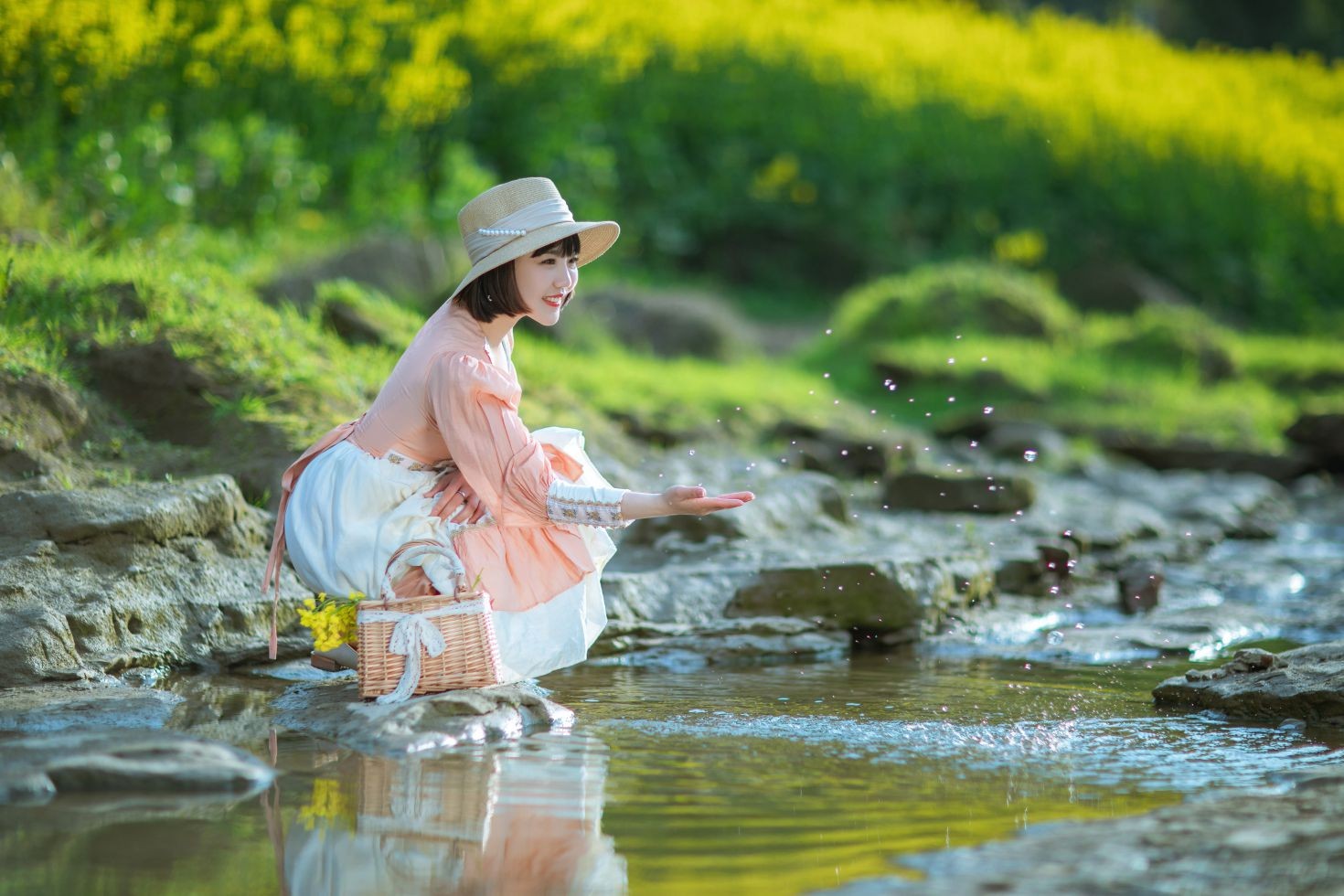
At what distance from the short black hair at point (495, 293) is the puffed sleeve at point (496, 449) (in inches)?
7.5

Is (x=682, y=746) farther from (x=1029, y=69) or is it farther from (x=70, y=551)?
(x=1029, y=69)

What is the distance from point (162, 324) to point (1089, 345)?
359 inches

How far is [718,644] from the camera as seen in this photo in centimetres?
497

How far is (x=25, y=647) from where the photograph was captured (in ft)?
12.6

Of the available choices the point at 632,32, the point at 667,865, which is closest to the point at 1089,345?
the point at 632,32

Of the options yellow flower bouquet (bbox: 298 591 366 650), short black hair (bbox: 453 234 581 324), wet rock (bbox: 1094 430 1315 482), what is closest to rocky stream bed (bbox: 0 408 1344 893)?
yellow flower bouquet (bbox: 298 591 366 650)

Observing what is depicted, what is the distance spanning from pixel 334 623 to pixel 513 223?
3.56 feet

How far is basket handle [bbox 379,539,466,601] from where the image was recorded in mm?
3711

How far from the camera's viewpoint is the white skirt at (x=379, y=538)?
3.83 meters

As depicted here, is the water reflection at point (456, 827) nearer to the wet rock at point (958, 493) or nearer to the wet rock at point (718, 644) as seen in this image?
the wet rock at point (718, 644)

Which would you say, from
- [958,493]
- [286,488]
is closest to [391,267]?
[958,493]

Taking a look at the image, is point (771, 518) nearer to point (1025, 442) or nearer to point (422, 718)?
point (422, 718)

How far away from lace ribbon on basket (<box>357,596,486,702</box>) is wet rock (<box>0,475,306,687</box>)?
2.80 ft

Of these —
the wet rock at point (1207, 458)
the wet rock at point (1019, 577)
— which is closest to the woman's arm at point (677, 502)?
the wet rock at point (1019, 577)
